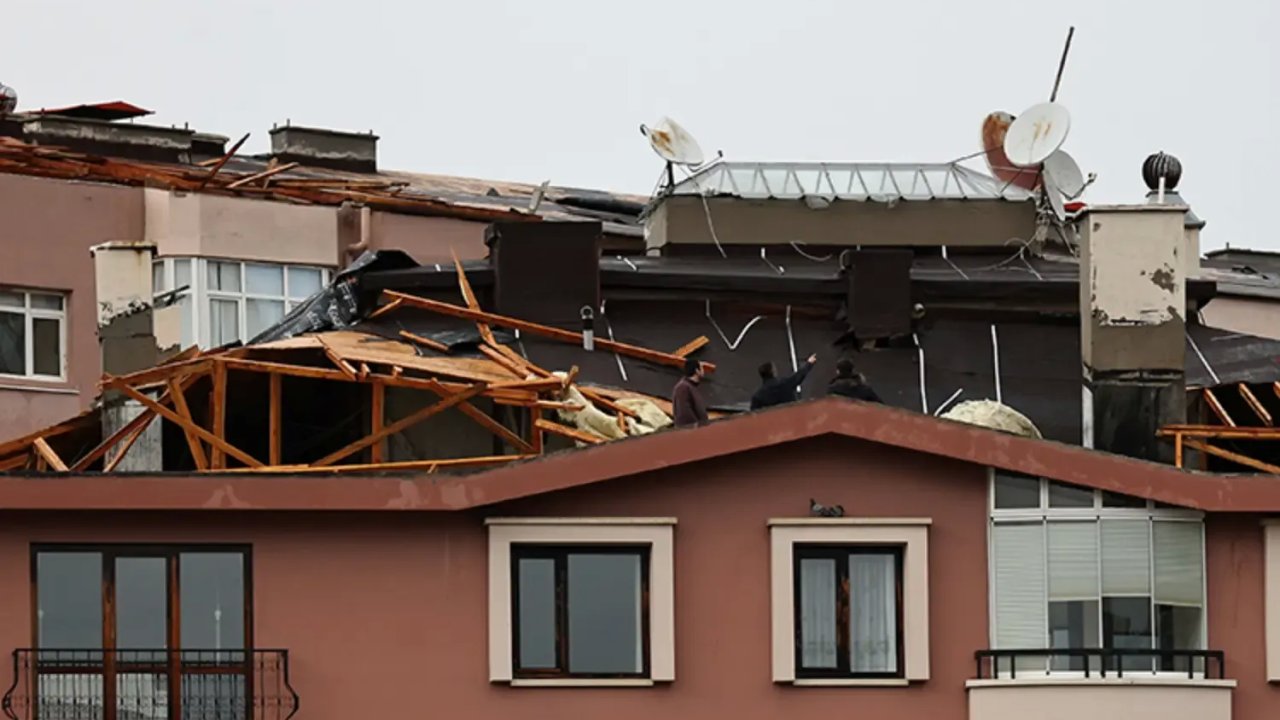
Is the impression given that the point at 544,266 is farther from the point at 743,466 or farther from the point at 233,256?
the point at 233,256

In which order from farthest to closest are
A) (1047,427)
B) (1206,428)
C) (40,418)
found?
(40,418), (1047,427), (1206,428)

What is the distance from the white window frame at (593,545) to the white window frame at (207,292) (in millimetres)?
25877

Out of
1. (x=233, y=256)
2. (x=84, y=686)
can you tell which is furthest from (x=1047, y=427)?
(x=233, y=256)

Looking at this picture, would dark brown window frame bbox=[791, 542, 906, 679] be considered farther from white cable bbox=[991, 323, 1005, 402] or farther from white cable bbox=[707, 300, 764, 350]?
white cable bbox=[707, 300, 764, 350]

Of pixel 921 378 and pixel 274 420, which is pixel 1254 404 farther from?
pixel 274 420

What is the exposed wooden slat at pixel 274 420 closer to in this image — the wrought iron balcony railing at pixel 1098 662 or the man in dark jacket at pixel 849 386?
the man in dark jacket at pixel 849 386

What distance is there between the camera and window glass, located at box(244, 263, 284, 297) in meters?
72.3

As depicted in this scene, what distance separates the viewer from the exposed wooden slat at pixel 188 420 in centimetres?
4859

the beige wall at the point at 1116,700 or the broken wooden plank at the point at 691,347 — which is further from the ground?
the broken wooden plank at the point at 691,347

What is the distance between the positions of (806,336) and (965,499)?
10.7 meters

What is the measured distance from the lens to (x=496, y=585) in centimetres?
4394

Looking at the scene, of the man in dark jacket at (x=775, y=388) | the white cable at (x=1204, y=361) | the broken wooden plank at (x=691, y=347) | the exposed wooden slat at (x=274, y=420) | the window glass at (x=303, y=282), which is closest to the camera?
the man in dark jacket at (x=775, y=388)

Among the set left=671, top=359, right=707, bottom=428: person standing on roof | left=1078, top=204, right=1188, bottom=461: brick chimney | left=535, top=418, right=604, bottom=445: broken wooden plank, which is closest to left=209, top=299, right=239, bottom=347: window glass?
left=535, top=418, right=604, bottom=445: broken wooden plank

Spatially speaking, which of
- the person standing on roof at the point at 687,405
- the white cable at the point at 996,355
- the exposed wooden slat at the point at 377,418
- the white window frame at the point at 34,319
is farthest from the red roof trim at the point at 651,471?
the white window frame at the point at 34,319
